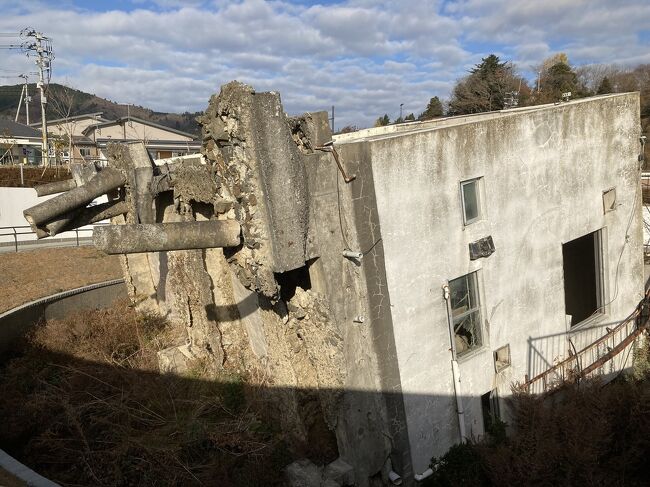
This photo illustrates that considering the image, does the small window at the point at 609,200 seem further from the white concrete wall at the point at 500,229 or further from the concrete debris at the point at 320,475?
the concrete debris at the point at 320,475

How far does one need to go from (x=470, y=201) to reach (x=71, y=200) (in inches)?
262

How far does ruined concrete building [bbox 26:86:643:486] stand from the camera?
654 cm

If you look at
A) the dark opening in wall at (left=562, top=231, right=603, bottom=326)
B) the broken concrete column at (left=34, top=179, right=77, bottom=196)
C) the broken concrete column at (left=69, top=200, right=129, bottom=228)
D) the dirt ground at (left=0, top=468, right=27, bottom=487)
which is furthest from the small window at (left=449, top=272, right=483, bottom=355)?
the broken concrete column at (left=34, top=179, right=77, bottom=196)

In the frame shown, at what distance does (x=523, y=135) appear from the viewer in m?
8.91

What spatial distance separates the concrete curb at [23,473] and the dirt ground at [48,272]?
23.8 ft

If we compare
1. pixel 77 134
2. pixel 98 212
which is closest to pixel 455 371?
pixel 98 212

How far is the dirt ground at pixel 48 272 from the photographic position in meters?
14.4

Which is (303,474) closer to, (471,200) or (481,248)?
(481,248)

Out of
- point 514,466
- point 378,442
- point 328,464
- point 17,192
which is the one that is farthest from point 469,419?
point 17,192

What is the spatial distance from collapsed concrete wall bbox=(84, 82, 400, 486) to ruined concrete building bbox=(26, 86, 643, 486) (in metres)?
0.03

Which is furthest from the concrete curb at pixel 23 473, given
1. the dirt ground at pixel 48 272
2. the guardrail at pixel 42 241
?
the guardrail at pixel 42 241

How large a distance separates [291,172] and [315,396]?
359cm

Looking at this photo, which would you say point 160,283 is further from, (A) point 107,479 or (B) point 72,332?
(A) point 107,479

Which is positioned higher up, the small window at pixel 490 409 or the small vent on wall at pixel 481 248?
the small vent on wall at pixel 481 248
